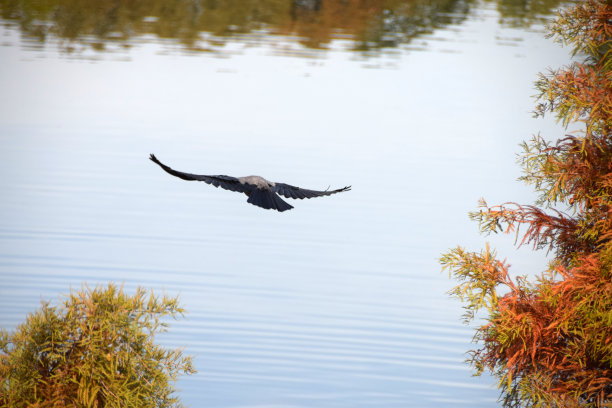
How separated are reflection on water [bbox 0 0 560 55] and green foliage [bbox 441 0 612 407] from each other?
34426 millimetres

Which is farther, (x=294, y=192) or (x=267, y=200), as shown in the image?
(x=294, y=192)

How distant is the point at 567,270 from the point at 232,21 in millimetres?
37572

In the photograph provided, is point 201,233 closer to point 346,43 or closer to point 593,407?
point 593,407

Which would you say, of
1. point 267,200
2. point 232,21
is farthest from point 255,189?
point 232,21

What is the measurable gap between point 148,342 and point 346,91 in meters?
32.5

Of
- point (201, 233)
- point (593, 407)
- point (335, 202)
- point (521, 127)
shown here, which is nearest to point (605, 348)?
point (593, 407)

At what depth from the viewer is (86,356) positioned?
7070 millimetres

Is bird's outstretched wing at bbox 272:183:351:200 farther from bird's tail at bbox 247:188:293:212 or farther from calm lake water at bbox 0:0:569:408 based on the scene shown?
calm lake water at bbox 0:0:569:408

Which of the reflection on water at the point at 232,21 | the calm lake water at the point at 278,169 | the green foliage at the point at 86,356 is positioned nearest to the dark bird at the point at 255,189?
the green foliage at the point at 86,356

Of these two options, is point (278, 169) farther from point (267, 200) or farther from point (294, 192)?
point (267, 200)

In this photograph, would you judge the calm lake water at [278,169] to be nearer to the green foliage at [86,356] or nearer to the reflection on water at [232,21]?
the reflection on water at [232,21]

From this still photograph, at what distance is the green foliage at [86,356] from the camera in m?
6.96

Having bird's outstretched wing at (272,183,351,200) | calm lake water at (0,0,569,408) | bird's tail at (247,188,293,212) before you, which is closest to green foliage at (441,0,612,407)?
bird's outstretched wing at (272,183,351,200)

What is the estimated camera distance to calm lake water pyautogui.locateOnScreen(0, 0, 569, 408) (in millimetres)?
14414
